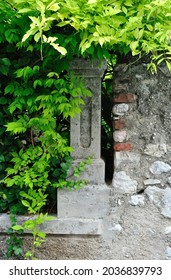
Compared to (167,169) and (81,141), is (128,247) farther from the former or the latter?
(81,141)

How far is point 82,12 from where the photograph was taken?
2.58 m

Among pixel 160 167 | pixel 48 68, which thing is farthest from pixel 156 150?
pixel 48 68

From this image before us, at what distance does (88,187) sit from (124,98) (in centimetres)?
71

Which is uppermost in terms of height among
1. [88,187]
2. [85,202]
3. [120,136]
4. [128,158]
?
[120,136]

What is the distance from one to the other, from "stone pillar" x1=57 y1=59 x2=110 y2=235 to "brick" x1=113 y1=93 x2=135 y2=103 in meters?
0.13

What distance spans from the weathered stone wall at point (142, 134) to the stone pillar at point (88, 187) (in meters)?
0.13

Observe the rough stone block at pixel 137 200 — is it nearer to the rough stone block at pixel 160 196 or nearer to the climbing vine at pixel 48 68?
the rough stone block at pixel 160 196

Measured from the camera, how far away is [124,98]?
3113mm

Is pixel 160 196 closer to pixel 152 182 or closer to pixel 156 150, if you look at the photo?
pixel 152 182

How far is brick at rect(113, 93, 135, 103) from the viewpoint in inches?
122

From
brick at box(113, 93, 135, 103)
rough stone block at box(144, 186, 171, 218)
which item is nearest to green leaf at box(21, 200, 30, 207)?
rough stone block at box(144, 186, 171, 218)

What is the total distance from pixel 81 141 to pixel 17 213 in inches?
29.4

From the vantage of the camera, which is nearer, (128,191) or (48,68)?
(48,68)

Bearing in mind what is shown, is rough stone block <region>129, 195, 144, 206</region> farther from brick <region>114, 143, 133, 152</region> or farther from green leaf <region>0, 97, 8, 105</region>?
green leaf <region>0, 97, 8, 105</region>
